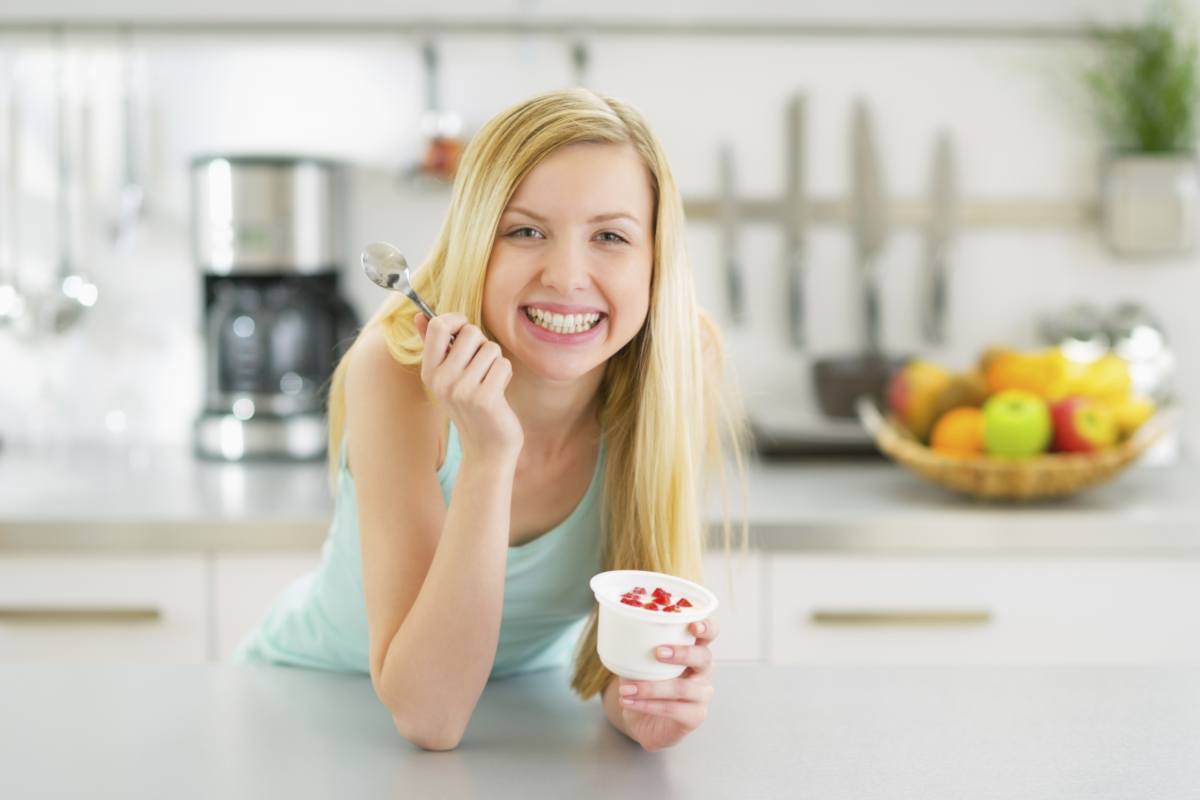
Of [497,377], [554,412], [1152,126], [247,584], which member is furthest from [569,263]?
[1152,126]

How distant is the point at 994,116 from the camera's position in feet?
7.83

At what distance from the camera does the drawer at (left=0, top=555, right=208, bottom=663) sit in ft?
5.93

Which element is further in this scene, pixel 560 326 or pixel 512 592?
pixel 512 592

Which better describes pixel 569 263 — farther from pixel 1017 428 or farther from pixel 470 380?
pixel 1017 428

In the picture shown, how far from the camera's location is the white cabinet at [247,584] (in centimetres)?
181

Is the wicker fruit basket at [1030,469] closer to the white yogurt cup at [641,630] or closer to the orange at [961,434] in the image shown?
the orange at [961,434]

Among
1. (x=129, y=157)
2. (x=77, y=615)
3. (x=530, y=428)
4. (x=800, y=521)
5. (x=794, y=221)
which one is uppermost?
(x=129, y=157)

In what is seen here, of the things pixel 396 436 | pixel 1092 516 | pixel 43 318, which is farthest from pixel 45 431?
pixel 1092 516

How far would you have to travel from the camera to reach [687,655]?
2.77 feet

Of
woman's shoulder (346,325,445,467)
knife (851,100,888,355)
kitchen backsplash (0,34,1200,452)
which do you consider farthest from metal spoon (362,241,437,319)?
knife (851,100,888,355)

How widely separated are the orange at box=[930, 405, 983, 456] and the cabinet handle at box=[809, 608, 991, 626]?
0.24 meters

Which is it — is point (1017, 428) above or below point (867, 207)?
below

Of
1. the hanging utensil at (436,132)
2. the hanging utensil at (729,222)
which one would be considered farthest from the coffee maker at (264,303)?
the hanging utensil at (729,222)

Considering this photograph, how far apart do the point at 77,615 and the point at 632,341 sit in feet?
3.65
